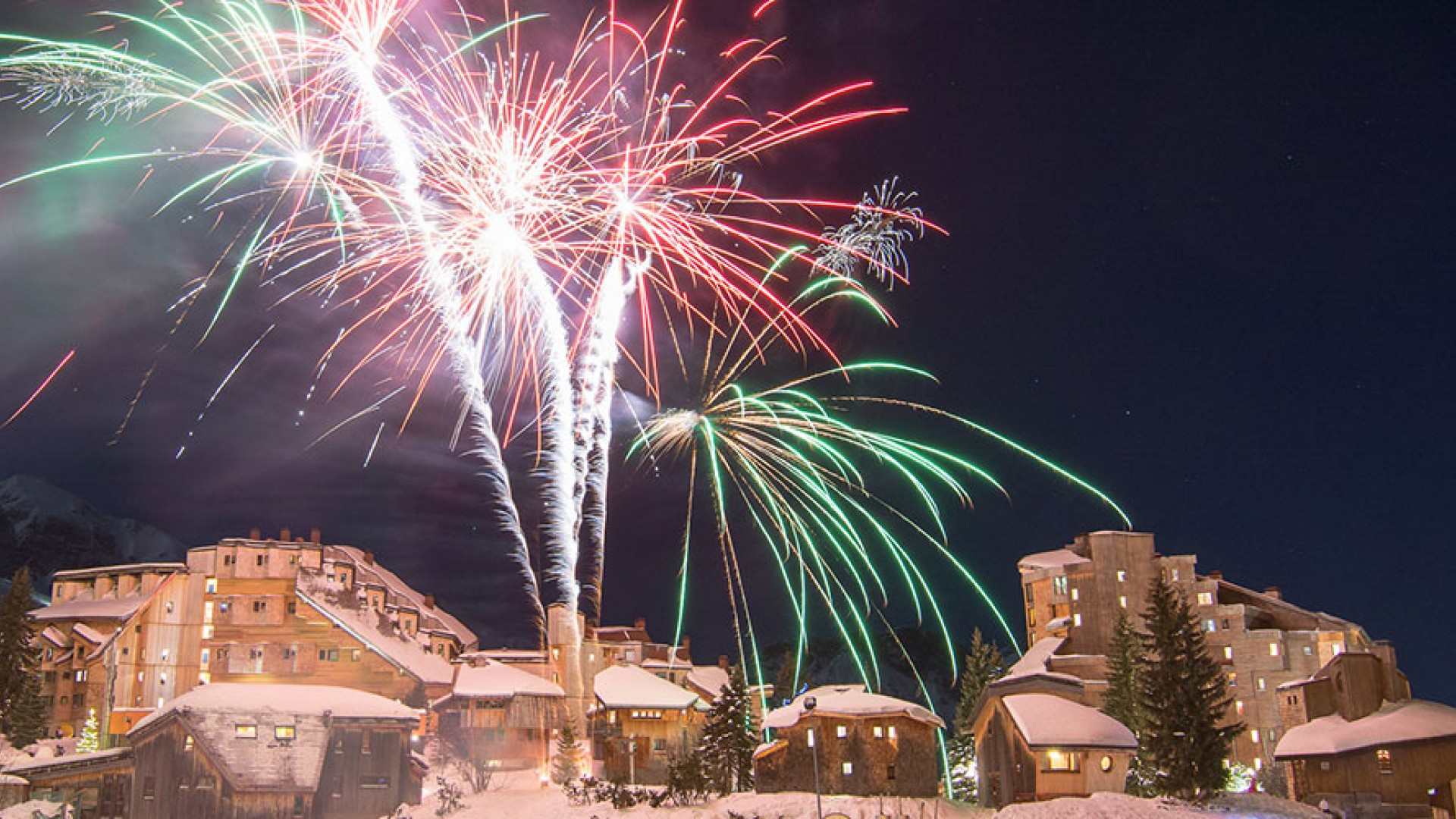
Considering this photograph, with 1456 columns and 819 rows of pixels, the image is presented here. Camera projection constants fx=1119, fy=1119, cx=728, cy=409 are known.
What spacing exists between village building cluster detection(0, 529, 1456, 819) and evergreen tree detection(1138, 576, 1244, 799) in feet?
9.46

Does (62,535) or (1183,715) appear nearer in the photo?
(1183,715)

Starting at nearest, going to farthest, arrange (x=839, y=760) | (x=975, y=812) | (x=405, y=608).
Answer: (x=975, y=812) < (x=839, y=760) < (x=405, y=608)

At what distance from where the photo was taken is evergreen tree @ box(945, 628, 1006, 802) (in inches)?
2276

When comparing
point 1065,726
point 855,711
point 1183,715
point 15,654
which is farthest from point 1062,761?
point 15,654

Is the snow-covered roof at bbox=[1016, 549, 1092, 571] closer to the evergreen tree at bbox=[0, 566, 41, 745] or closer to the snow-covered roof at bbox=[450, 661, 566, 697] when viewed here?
the snow-covered roof at bbox=[450, 661, 566, 697]

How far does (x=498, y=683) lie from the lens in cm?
6669

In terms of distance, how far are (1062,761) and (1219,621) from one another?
2947cm

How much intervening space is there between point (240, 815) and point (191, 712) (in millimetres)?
5136

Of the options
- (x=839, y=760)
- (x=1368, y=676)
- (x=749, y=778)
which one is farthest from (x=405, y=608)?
(x=1368, y=676)

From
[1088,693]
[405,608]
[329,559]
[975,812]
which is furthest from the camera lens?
[405,608]

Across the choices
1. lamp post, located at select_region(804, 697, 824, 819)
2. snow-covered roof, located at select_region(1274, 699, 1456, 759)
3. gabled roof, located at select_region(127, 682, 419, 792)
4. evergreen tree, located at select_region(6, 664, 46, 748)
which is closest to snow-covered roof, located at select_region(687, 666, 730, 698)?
lamp post, located at select_region(804, 697, 824, 819)

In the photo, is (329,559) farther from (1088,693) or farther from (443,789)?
(1088,693)

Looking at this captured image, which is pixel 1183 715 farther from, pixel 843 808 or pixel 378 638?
pixel 378 638

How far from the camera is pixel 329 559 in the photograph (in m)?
69.7
